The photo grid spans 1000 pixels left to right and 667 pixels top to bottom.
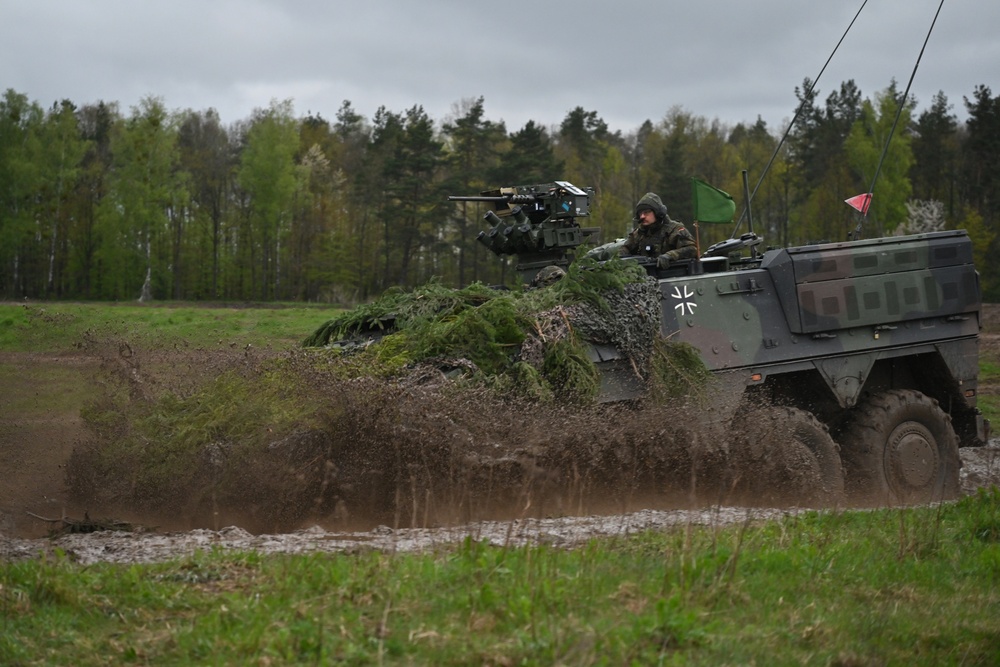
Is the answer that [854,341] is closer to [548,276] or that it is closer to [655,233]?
[655,233]

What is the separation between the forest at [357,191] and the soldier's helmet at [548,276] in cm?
2789

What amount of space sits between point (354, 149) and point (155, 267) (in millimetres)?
16225

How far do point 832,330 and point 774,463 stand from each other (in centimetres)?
157

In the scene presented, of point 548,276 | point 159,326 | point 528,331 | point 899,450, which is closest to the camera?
point 528,331

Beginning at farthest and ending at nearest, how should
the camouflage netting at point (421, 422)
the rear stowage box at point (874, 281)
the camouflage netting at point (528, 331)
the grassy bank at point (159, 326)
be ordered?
1. the grassy bank at point (159, 326)
2. the rear stowage box at point (874, 281)
3. the camouflage netting at point (528, 331)
4. the camouflage netting at point (421, 422)

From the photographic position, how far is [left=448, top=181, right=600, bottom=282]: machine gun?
1077 centimetres

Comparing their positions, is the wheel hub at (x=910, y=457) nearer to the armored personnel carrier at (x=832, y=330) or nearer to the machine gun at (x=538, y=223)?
the armored personnel carrier at (x=832, y=330)

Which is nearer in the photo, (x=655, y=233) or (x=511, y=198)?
(x=511, y=198)

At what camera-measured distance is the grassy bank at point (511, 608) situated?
4.60 meters

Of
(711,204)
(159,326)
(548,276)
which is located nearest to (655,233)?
(711,204)

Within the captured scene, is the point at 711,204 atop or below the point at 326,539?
atop

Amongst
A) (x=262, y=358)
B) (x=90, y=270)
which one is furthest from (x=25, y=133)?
(x=262, y=358)

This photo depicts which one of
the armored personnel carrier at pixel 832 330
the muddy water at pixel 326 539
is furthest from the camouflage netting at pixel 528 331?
the muddy water at pixel 326 539

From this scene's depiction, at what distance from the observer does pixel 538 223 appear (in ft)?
36.0
